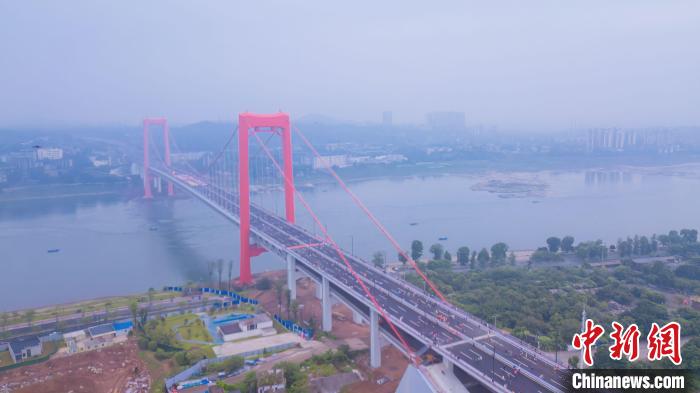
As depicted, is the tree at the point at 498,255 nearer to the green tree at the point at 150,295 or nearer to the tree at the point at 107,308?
the green tree at the point at 150,295

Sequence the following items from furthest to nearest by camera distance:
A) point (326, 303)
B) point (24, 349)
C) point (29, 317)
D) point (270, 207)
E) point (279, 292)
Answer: point (270, 207)
point (279, 292)
point (29, 317)
point (326, 303)
point (24, 349)

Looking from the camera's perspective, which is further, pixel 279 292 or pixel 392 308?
pixel 279 292

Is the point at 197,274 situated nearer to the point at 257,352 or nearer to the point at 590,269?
the point at 257,352

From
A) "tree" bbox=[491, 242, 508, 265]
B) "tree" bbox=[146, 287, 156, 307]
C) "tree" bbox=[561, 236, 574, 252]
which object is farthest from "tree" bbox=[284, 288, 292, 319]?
"tree" bbox=[561, 236, 574, 252]

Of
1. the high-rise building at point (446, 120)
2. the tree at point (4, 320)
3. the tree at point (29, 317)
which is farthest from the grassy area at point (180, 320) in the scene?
the high-rise building at point (446, 120)

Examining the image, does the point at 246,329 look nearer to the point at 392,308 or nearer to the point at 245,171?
the point at 392,308

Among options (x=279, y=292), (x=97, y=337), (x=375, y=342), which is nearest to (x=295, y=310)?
(x=279, y=292)

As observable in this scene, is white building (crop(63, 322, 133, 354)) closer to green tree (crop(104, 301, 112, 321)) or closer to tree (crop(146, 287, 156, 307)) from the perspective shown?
green tree (crop(104, 301, 112, 321))
